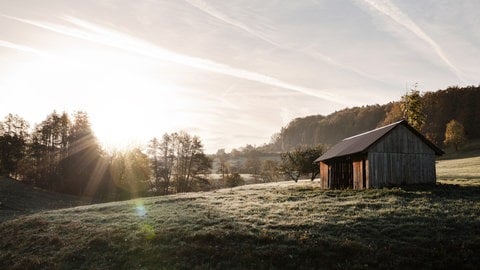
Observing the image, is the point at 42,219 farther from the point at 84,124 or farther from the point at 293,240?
the point at 84,124

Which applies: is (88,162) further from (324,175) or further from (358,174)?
(358,174)

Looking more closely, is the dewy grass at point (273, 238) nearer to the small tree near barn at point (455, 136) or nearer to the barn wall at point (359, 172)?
the barn wall at point (359, 172)

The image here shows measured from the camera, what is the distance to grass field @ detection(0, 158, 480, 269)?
627 inches

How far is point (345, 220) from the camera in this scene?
21.6 m

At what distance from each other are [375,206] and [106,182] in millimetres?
60707

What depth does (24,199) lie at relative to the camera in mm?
54750

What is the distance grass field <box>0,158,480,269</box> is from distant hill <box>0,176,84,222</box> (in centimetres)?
1945

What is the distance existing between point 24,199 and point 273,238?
5010 centimetres

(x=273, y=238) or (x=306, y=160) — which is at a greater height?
(x=306, y=160)

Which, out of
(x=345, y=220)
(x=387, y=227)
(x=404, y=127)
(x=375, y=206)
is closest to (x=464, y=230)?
(x=387, y=227)

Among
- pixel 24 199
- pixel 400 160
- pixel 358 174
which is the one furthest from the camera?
pixel 24 199

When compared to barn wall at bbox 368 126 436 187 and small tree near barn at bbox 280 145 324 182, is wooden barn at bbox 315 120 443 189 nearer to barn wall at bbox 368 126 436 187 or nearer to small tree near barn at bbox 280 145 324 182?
barn wall at bbox 368 126 436 187

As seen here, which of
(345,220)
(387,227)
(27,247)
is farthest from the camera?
(27,247)

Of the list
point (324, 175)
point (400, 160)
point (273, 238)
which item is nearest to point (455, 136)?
point (324, 175)
